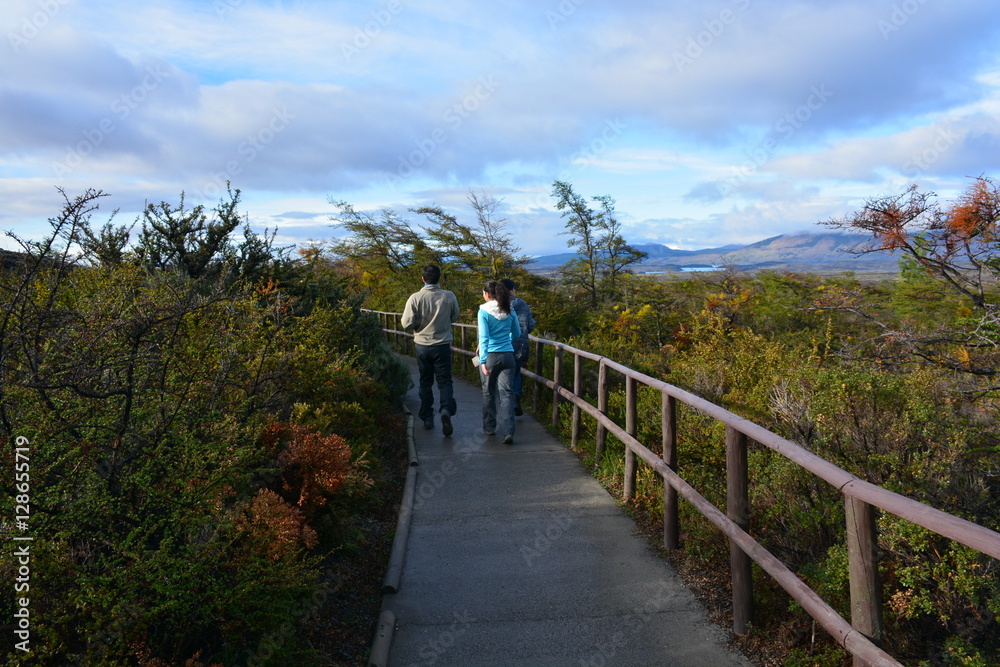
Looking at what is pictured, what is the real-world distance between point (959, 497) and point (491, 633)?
7.65 ft

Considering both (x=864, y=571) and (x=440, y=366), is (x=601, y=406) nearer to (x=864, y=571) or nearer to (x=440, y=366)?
(x=440, y=366)

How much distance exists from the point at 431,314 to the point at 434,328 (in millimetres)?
161

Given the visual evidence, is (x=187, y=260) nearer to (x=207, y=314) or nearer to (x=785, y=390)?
(x=207, y=314)

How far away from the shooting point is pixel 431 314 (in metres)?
7.34

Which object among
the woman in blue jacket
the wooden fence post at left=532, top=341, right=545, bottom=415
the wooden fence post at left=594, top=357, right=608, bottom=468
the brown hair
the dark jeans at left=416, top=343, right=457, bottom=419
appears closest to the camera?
the wooden fence post at left=594, top=357, right=608, bottom=468

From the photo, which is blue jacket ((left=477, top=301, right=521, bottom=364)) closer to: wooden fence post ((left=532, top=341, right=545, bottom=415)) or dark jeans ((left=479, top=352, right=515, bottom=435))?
dark jeans ((left=479, top=352, right=515, bottom=435))

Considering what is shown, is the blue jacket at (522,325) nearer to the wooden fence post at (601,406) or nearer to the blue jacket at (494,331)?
the blue jacket at (494,331)

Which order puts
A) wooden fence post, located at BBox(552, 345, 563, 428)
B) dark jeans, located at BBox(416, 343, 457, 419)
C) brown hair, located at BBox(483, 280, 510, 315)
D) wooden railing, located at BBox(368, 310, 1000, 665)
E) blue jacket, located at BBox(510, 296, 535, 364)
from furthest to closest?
blue jacket, located at BBox(510, 296, 535, 364)
wooden fence post, located at BBox(552, 345, 563, 428)
dark jeans, located at BBox(416, 343, 457, 419)
brown hair, located at BBox(483, 280, 510, 315)
wooden railing, located at BBox(368, 310, 1000, 665)

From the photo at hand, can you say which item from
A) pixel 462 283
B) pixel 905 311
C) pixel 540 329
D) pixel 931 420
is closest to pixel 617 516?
pixel 931 420

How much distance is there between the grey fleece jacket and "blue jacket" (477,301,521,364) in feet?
1.43

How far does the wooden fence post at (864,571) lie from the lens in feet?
7.87

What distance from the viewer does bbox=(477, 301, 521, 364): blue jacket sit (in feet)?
22.7

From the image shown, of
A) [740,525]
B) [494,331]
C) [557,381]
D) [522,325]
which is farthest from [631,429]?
[522,325]

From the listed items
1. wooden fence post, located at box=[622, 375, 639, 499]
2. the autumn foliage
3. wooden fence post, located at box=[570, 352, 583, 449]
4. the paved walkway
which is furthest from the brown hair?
the autumn foliage
